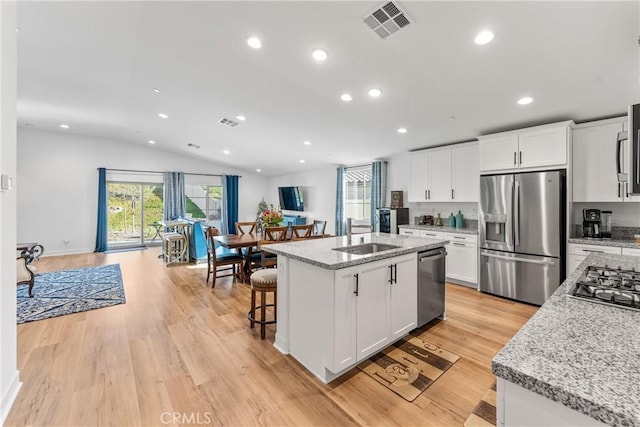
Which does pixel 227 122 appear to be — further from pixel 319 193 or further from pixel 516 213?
pixel 516 213

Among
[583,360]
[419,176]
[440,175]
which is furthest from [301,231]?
[583,360]

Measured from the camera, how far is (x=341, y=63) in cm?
275

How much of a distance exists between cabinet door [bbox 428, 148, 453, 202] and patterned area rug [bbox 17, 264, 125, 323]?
5193 millimetres

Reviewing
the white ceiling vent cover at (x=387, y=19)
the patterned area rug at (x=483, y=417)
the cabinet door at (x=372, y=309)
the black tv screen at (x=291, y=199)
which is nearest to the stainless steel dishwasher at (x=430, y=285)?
the cabinet door at (x=372, y=309)

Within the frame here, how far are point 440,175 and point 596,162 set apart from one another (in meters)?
1.95

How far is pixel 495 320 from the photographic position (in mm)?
3135

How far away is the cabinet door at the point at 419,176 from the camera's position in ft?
16.5

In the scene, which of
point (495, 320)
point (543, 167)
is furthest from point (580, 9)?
point (495, 320)

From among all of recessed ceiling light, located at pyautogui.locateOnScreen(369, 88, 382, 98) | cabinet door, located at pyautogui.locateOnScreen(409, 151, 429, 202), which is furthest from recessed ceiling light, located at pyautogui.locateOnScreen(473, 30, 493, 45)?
cabinet door, located at pyautogui.locateOnScreen(409, 151, 429, 202)

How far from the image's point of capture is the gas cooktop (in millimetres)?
1118

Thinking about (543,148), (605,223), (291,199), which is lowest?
(605,223)

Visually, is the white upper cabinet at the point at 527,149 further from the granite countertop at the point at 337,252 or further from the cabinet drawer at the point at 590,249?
the granite countertop at the point at 337,252

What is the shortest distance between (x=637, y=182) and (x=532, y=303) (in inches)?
117

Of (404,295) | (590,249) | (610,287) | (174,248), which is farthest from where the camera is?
(174,248)
